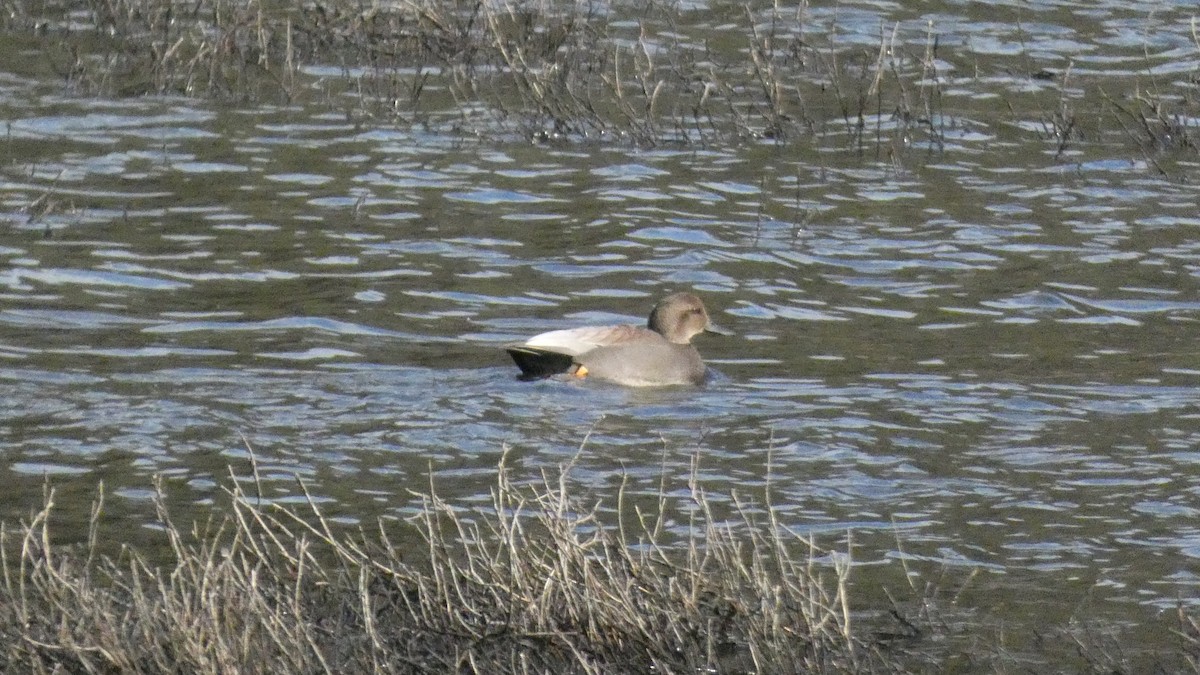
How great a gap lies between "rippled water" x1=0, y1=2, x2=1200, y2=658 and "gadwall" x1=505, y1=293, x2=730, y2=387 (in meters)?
0.12

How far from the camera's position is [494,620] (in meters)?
5.72

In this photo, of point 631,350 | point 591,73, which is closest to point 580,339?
point 631,350

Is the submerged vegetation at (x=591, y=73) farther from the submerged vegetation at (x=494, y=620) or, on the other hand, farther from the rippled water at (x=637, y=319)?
the submerged vegetation at (x=494, y=620)

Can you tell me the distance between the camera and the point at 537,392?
9.52 meters

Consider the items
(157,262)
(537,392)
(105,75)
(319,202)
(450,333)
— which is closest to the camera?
(537,392)

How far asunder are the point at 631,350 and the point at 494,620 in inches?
164

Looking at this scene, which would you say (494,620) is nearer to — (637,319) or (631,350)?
(631,350)

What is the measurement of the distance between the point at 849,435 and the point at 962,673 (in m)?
2.54

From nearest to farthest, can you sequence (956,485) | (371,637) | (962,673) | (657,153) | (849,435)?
(371,637) < (962,673) < (956,485) < (849,435) < (657,153)

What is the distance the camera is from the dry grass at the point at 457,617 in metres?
5.37

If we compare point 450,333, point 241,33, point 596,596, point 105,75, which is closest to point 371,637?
point 596,596

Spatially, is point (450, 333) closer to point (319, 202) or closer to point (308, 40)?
point (319, 202)

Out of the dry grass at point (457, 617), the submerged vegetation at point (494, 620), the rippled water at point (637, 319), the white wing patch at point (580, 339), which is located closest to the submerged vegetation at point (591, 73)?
the rippled water at point (637, 319)

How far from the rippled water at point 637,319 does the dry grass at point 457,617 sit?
55cm
